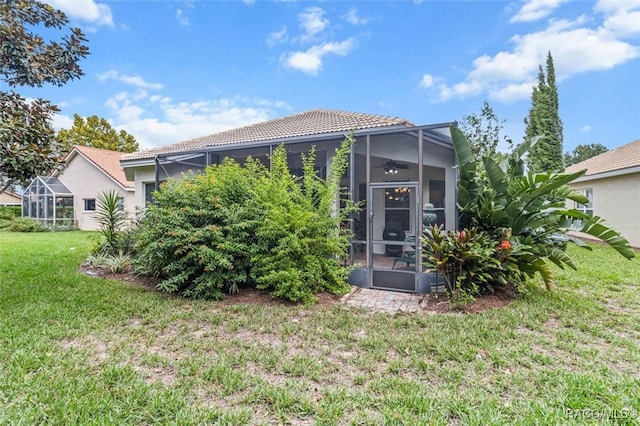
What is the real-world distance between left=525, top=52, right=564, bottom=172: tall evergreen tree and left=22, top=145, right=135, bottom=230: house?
28874 millimetres

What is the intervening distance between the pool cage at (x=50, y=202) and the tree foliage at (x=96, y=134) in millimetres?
14516

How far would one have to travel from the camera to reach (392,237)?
780 cm

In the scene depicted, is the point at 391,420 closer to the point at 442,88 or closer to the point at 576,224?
the point at 576,224

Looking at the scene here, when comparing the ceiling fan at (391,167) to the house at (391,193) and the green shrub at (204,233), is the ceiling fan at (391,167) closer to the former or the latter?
the house at (391,193)

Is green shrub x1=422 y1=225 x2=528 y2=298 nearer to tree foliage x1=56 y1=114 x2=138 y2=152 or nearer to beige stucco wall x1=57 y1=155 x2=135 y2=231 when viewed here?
beige stucco wall x1=57 y1=155 x2=135 y2=231

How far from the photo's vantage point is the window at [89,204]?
23734mm

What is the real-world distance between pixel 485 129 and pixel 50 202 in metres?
29.2

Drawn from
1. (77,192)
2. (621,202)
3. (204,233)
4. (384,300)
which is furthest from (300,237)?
(77,192)

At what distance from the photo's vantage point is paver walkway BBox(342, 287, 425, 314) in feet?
20.6

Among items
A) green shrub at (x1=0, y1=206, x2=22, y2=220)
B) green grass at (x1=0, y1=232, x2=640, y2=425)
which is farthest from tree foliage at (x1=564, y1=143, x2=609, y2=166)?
green shrub at (x1=0, y1=206, x2=22, y2=220)

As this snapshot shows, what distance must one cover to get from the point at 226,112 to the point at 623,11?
19.8 meters

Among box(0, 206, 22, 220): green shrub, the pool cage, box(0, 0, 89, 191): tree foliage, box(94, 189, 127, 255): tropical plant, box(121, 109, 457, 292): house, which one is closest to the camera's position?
box(0, 0, 89, 191): tree foliage

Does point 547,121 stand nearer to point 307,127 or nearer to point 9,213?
point 307,127

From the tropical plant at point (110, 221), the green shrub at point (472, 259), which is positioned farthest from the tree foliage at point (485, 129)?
the tropical plant at point (110, 221)
